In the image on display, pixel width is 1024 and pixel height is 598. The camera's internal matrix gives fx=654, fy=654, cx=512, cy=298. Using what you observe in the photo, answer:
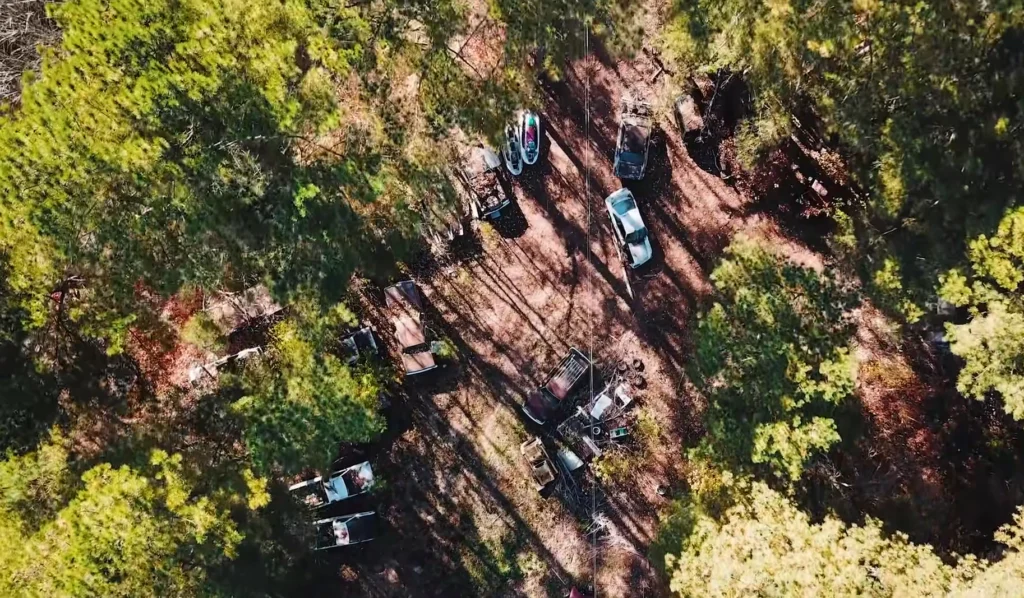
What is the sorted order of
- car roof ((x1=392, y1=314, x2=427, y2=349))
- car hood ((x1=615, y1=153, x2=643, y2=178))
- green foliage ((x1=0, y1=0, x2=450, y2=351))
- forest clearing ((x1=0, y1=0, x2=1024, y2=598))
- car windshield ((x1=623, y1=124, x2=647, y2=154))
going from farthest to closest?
car roof ((x1=392, y1=314, x2=427, y2=349)), car hood ((x1=615, y1=153, x2=643, y2=178)), car windshield ((x1=623, y1=124, x2=647, y2=154)), forest clearing ((x1=0, y1=0, x2=1024, y2=598)), green foliage ((x1=0, y1=0, x2=450, y2=351))

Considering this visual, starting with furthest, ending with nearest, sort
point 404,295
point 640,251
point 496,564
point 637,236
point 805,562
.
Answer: point 496,564
point 404,295
point 640,251
point 637,236
point 805,562

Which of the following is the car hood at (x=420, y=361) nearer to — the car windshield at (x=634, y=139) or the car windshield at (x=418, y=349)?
the car windshield at (x=418, y=349)

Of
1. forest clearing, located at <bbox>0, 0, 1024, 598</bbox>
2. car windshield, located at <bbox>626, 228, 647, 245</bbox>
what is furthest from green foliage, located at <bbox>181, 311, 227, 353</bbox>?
car windshield, located at <bbox>626, 228, 647, 245</bbox>

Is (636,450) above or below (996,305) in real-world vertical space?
above

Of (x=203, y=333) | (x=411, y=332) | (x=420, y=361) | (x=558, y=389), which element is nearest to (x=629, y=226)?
(x=558, y=389)

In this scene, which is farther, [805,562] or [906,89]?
[906,89]

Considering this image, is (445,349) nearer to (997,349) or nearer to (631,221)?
(631,221)

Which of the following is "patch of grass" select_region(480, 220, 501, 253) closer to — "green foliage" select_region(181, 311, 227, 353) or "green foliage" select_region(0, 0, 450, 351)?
"green foliage" select_region(0, 0, 450, 351)

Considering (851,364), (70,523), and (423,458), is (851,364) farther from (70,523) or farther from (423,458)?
(70,523)
